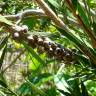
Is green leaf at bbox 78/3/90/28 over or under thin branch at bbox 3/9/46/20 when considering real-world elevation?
under

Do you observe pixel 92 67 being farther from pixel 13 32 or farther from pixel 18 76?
pixel 18 76

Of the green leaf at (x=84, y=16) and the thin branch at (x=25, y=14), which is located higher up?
the thin branch at (x=25, y=14)

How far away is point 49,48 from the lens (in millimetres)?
597

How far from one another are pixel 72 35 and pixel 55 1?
68 millimetres

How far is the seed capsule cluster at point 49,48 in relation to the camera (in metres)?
0.58

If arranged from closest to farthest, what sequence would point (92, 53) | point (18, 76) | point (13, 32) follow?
1. point (13, 32)
2. point (92, 53)
3. point (18, 76)

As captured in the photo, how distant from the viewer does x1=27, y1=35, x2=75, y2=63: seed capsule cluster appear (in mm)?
584

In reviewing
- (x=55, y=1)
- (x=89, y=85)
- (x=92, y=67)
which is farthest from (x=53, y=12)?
(x=89, y=85)

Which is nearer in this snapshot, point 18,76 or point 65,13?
point 65,13

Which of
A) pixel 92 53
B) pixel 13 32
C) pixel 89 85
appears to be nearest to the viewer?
pixel 13 32

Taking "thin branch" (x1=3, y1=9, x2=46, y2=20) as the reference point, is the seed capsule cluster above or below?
below

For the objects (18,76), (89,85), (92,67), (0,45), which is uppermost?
(0,45)

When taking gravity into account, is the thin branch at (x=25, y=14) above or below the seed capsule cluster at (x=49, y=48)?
above

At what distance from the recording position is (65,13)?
658 mm
